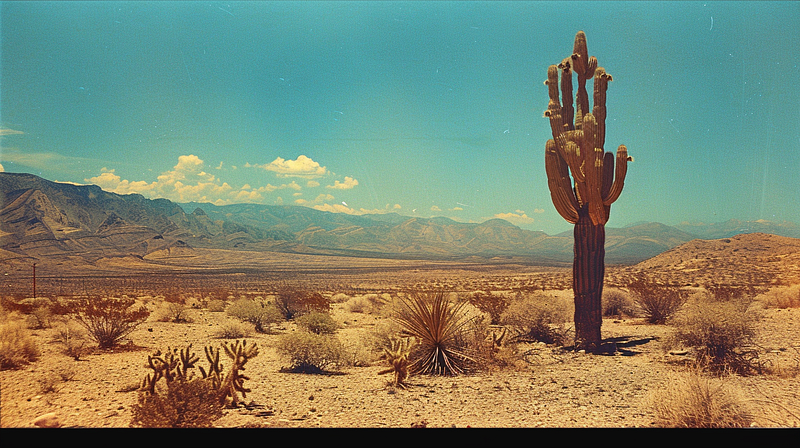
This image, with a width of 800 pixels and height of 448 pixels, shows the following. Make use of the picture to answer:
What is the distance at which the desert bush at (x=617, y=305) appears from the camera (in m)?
18.0

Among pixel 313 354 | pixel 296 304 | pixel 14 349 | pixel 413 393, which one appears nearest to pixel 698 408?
pixel 413 393

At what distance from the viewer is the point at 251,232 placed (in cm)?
12594

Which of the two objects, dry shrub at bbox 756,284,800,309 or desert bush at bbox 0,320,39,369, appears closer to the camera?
desert bush at bbox 0,320,39,369

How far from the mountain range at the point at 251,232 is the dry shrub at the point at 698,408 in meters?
24.0

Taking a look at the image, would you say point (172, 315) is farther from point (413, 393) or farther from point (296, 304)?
point (413, 393)

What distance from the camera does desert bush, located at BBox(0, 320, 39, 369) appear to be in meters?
9.23

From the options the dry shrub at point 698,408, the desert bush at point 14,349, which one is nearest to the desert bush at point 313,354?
the desert bush at point 14,349

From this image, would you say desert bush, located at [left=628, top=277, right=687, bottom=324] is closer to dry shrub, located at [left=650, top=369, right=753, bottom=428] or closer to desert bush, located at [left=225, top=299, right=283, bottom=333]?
dry shrub, located at [left=650, top=369, right=753, bottom=428]

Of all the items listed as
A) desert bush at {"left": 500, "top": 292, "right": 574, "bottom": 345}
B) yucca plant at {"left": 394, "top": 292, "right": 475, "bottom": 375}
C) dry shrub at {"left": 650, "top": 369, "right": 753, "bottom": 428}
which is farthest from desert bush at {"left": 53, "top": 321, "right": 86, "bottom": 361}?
dry shrub at {"left": 650, "top": 369, "right": 753, "bottom": 428}

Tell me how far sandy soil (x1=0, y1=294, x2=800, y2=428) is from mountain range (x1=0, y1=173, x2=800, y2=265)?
2207cm

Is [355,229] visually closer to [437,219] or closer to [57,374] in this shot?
[437,219]

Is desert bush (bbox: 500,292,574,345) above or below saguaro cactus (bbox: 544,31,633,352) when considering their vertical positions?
below

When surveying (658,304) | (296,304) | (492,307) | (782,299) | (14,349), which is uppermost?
(782,299)

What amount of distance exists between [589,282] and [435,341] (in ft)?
13.7
